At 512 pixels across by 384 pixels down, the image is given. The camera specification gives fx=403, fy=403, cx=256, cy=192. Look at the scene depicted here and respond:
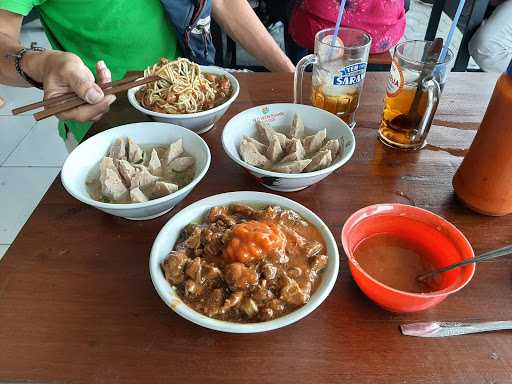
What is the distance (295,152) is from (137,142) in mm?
479

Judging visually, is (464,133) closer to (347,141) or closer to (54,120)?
(347,141)

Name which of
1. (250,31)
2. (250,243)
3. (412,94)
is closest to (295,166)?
(250,243)

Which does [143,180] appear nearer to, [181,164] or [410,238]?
[181,164]

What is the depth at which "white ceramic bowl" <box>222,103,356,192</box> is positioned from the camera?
1.03 meters

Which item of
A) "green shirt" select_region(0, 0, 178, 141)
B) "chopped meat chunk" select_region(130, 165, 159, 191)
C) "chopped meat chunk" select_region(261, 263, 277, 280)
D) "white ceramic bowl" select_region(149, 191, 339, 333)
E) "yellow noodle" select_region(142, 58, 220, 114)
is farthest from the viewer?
"green shirt" select_region(0, 0, 178, 141)

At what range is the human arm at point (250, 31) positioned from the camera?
193 centimetres

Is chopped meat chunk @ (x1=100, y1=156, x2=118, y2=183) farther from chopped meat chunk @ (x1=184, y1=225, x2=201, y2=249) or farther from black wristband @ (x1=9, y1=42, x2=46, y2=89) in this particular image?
black wristband @ (x1=9, y1=42, x2=46, y2=89)

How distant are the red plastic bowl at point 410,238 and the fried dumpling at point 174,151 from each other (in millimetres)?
542

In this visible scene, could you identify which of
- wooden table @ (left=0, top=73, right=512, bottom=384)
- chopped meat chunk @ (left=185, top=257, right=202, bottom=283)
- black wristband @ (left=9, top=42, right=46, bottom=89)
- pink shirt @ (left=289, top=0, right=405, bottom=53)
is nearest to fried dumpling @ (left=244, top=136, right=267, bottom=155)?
wooden table @ (left=0, top=73, right=512, bottom=384)

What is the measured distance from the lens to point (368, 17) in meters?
2.31

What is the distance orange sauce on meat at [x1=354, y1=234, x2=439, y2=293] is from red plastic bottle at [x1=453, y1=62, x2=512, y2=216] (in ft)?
0.82

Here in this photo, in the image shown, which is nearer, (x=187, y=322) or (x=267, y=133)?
(x=187, y=322)

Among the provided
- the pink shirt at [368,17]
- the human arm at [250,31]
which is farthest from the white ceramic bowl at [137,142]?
the pink shirt at [368,17]

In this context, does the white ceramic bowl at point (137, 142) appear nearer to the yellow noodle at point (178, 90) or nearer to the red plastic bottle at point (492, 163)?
the yellow noodle at point (178, 90)
